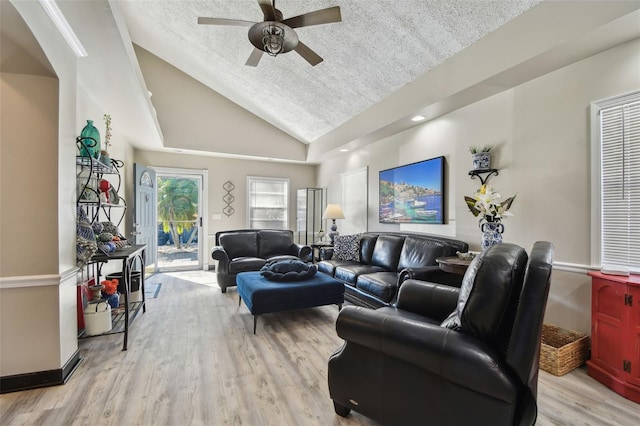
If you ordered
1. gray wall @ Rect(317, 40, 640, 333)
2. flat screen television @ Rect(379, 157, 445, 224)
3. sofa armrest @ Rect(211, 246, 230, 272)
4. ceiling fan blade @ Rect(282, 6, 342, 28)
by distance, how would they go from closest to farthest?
ceiling fan blade @ Rect(282, 6, 342, 28) < gray wall @ Rect(317, 40, 640, 333) < flat screen television @ Rect(379, 157, 445, 224) < sofa armrest @ Rect(211, 246, 230, 272)

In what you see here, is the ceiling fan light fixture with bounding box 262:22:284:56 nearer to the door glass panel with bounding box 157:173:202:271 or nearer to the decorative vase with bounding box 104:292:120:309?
the decorative vase with bounding box 104:292:120:309

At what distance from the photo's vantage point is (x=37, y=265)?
6.70 ft

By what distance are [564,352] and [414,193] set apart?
237 cm

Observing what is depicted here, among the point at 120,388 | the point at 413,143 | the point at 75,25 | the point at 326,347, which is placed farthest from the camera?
the point at 413,143

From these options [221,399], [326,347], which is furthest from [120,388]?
[326,347]

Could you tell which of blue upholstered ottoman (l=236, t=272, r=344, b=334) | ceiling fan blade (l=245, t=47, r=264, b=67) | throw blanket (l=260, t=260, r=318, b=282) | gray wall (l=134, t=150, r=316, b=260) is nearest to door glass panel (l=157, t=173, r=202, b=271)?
gray wall (l=134, t=150, r=316, b=260)

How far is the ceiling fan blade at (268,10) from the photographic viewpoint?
2045 mm

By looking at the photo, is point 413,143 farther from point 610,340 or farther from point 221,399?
point 221,399

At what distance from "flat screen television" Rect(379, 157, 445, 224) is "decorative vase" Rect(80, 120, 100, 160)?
12.2ft

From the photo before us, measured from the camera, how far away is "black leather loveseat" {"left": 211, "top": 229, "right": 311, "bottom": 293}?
448 cm

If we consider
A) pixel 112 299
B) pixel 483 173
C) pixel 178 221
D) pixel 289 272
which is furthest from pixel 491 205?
pixel 178 221

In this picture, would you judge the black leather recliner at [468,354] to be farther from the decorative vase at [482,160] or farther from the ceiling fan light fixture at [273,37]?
the ceiling fan light fixture at [273,37]

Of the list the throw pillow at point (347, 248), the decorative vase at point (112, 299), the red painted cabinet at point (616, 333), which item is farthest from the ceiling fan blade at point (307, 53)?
the decorative vase at point (112, 299)

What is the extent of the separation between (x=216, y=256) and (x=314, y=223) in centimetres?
294
